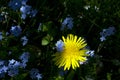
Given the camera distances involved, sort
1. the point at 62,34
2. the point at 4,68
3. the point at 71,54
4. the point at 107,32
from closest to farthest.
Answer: the point at 71,54, the point at 4,68, the point at 107,32, the point at 62,34

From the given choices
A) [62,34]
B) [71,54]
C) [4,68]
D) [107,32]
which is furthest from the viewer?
[62,34]

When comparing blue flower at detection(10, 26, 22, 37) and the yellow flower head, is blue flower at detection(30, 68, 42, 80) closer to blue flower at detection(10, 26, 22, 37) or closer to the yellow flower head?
the yellow flower head

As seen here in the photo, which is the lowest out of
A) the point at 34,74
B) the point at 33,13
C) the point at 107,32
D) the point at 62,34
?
the point at 34,74

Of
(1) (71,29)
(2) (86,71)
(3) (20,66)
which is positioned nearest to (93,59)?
(2) (86,71)

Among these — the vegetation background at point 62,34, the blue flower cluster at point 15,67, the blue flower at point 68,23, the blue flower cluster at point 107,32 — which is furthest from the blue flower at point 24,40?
the blue flower cluster at point 107,32

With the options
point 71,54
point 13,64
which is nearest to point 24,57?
point 13,64

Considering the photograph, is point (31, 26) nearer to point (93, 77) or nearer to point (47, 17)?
point (47, 17)

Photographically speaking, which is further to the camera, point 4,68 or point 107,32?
point 107,32

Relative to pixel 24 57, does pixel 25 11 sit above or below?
above

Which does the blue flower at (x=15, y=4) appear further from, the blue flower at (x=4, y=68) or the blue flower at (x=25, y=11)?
the blue flower at (x=4, y=68)

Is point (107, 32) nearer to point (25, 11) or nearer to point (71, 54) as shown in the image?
point (71, 54)

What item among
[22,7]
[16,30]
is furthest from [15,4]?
[16,30]

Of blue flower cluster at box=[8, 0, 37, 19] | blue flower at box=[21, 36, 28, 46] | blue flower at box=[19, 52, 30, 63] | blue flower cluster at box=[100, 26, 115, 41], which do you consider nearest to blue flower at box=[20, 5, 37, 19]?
blue flower cluster at box=[8, 0, 37, 19]
